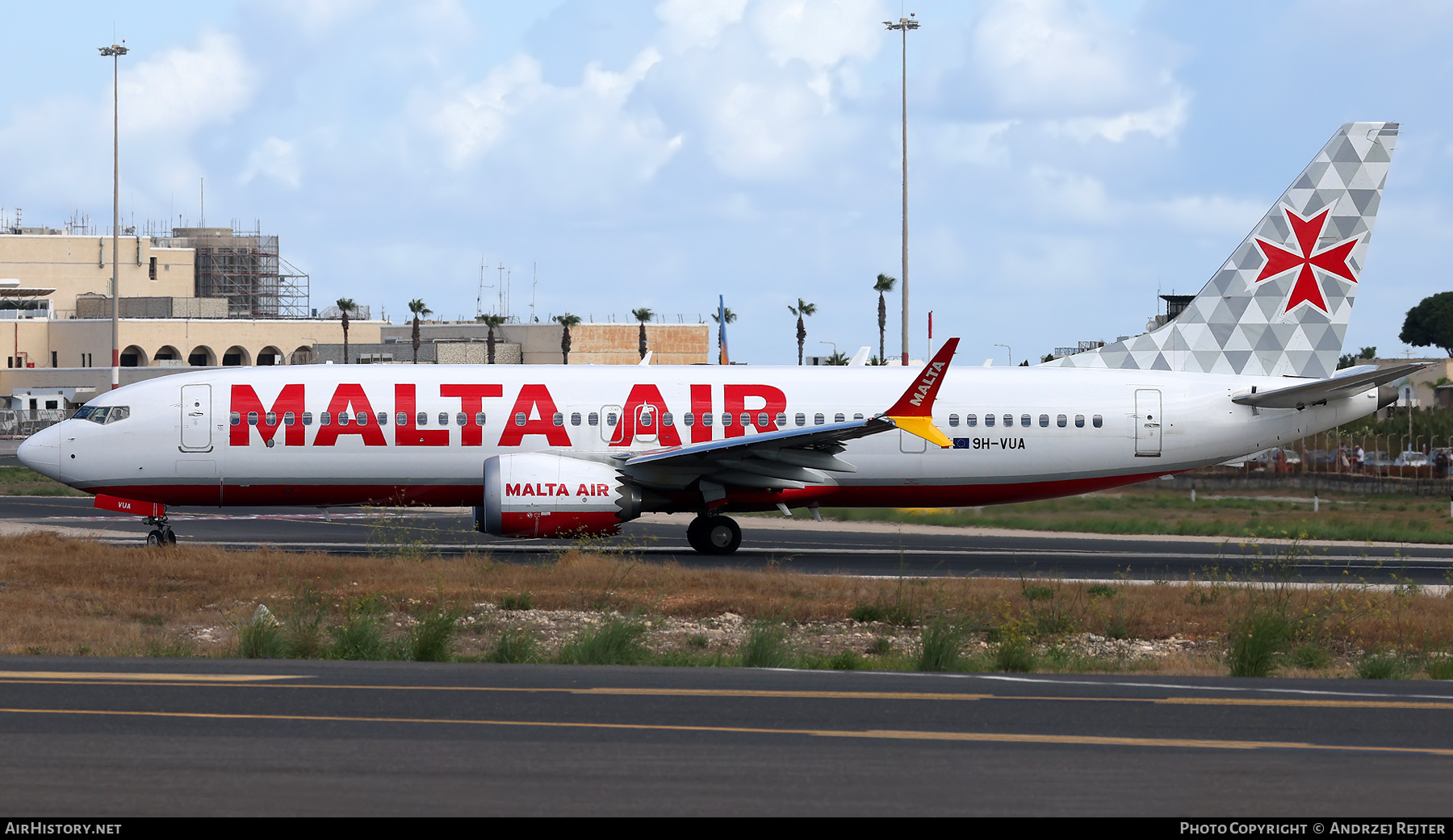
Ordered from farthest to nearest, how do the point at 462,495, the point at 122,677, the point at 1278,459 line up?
1. the point at 1278,459
2. the point at 462,495
3. the point at 122,677

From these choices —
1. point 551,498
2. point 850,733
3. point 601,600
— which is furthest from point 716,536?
point 850,733

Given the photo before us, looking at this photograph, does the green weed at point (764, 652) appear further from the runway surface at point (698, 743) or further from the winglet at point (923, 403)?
the winglet at point (923, 403)

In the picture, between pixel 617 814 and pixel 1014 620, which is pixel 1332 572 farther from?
pixel 617 814

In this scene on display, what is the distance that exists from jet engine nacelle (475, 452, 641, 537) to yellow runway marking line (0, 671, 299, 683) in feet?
43.0

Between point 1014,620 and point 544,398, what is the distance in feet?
41.2

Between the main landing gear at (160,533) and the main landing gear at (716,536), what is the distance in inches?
374

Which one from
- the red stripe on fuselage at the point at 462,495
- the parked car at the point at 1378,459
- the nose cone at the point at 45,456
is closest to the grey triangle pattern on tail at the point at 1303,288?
the red stripe on fuselage at the point at 462,495

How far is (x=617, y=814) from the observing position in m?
7.56

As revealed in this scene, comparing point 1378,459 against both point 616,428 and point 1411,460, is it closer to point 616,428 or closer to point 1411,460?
point 1411,460

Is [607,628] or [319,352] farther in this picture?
[319,352]

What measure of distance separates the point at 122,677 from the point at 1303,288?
1023 inches

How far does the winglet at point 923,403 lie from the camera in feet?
A: 84.9

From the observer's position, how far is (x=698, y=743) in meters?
9.52

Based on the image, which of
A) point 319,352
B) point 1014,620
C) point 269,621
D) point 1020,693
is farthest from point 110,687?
point 319,352
